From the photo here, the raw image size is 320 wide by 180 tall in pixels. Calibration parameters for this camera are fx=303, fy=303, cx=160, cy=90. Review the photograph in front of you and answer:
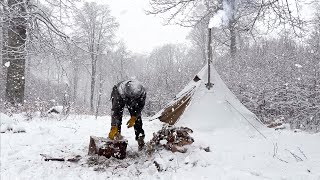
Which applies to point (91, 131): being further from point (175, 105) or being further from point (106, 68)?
point (106, 68)

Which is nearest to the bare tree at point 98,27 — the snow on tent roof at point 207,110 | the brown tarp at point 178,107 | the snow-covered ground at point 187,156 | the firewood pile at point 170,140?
the brown tarp at point 178,107

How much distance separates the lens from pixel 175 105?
8062mm

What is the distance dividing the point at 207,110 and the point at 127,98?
3.08 meters

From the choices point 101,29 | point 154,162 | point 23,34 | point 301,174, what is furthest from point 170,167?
point 101,29

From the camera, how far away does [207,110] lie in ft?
25.3

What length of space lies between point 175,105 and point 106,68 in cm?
2620

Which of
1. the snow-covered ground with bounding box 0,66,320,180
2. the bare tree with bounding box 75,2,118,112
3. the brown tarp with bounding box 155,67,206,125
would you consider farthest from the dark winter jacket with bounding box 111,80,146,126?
the bare tree with bounding box 75,2,118,112

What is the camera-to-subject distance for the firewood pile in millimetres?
5039

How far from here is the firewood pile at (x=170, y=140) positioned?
5039 mm

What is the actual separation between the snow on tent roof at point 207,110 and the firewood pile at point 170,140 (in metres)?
2.24

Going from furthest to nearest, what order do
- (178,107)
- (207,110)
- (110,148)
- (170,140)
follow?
(178,107), (207,110), (170,140), (110,148)

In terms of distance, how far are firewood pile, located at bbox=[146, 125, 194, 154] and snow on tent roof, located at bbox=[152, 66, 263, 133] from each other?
224 centimetres

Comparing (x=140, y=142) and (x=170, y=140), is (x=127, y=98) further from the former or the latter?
(x=170, y=140)

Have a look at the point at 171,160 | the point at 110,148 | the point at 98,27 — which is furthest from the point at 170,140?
the point at 98,27
